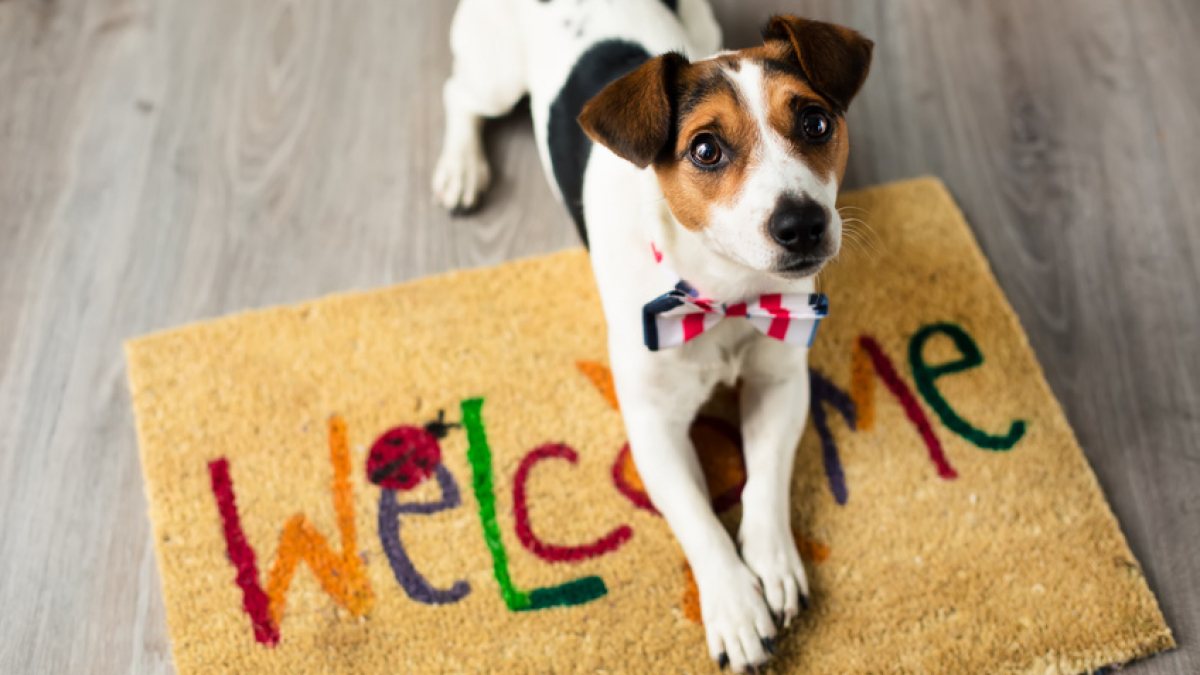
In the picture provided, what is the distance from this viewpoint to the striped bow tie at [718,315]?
1.80m

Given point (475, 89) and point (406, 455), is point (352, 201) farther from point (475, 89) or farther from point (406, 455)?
point (406, 455)

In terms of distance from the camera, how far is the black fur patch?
2104 mm

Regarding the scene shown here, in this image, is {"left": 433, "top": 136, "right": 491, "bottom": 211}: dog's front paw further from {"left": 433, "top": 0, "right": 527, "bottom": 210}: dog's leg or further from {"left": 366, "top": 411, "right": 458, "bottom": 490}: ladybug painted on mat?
{"left": 366, "top": 411, "right": 458, "bottom": 490}: ladybug painted on mat

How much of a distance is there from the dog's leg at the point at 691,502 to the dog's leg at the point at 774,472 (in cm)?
5

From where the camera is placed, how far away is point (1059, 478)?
221 cm

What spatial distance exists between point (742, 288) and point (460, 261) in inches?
44.2

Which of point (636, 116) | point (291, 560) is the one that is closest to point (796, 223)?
point (636, 116)

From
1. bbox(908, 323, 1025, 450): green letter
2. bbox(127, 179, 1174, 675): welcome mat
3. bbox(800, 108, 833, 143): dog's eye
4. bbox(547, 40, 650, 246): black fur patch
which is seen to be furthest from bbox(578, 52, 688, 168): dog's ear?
bbox(908, 323, 1025, 450): green letter

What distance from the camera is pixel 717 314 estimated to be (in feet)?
6.09

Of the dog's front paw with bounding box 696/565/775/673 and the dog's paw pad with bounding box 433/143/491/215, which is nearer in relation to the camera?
the dog's front paw with bounding box 696/565/775/673

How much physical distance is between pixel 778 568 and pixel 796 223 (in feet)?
2.77

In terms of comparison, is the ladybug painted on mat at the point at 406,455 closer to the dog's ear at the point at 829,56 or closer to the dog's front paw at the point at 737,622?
the dog's front paw at the point at 737,622

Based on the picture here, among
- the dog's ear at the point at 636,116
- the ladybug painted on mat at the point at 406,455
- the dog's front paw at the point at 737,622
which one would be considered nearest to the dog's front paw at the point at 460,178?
the ladybug painted on mat at the point at 406,455

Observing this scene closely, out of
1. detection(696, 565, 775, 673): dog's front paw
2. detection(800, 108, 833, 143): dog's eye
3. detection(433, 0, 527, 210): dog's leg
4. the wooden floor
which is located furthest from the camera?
detection(433, 0, 527, 210): dog's leg
